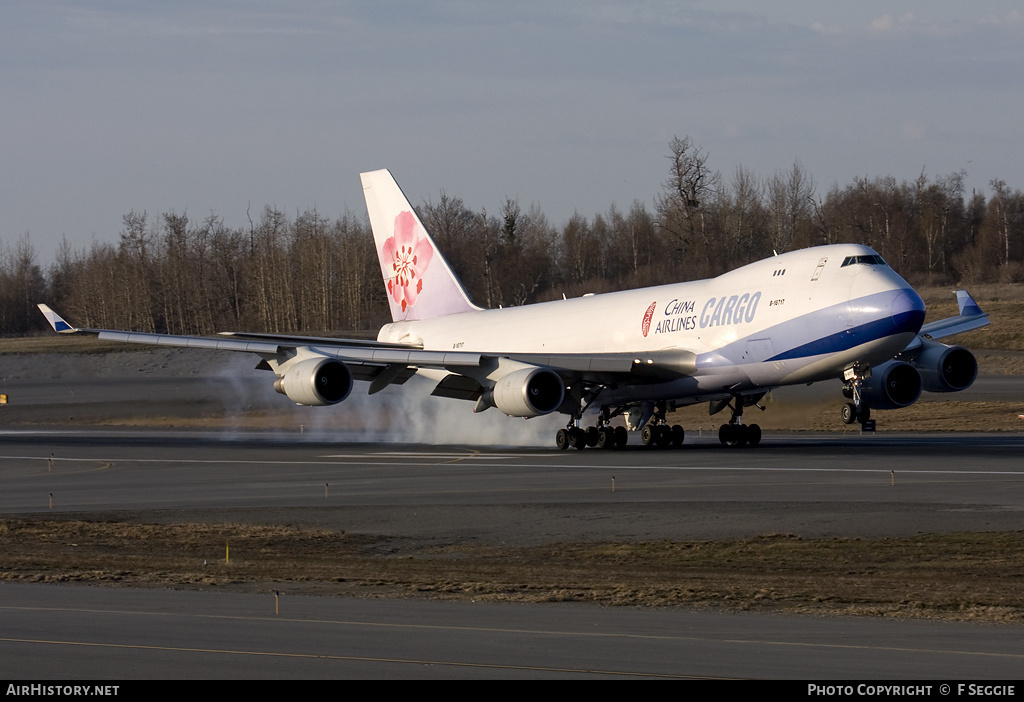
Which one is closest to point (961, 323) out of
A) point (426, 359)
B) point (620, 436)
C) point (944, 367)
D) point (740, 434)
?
point (944, 367)

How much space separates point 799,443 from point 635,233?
7566 centimetres

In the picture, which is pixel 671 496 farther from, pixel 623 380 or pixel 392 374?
pixel 392 374

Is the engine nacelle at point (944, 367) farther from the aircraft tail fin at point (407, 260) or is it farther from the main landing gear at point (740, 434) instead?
the aircraft tail fin at point (407, 260)

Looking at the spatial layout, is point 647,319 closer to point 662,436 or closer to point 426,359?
point 662,436

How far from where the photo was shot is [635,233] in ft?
364

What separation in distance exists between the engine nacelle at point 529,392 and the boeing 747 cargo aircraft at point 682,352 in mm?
41

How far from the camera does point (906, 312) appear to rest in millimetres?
29703

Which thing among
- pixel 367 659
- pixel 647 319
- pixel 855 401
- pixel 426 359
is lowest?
pixel 367 659

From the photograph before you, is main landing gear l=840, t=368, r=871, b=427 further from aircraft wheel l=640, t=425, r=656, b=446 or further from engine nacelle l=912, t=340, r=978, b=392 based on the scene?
aircraft wheel l=640, t=425, r=656, b=446

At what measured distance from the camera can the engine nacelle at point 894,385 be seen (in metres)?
34.2

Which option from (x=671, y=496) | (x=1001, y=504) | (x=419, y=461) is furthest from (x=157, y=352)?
(x=1001, y=504)

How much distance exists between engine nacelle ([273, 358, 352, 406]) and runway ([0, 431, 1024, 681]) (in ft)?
5.65

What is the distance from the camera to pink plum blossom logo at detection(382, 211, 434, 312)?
45.5m

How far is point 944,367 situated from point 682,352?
25.3 feet
